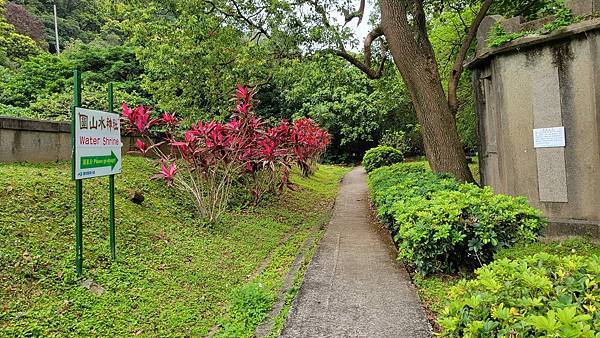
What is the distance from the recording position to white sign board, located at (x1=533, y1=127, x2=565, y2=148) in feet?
17.5

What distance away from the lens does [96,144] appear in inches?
134

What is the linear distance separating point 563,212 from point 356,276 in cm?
337

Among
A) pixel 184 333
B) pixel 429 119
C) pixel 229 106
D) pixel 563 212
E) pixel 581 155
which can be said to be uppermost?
pixel 229 106

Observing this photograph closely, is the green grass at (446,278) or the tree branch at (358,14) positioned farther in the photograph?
the tree branch at (358,14)

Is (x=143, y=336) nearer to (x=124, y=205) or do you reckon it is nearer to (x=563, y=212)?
(x=124, y=205)

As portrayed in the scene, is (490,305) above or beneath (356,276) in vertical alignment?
above

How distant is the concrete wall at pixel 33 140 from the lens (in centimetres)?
486

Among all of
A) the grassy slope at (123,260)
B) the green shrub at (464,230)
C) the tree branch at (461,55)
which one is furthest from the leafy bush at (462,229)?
the tree branch at (461,55)

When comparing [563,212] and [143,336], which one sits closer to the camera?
[143,336]

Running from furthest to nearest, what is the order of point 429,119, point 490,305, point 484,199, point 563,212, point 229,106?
point 229,106 < point 429,119 < point 563,212 < point 484,199 < point 490,305

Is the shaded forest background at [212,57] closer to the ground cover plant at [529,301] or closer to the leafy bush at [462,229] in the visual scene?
the leafy bush at [462,229]

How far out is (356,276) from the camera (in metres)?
3.88

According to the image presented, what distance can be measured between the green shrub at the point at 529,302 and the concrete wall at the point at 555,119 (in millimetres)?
4021

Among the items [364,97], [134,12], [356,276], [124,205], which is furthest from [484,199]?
[364,97]
